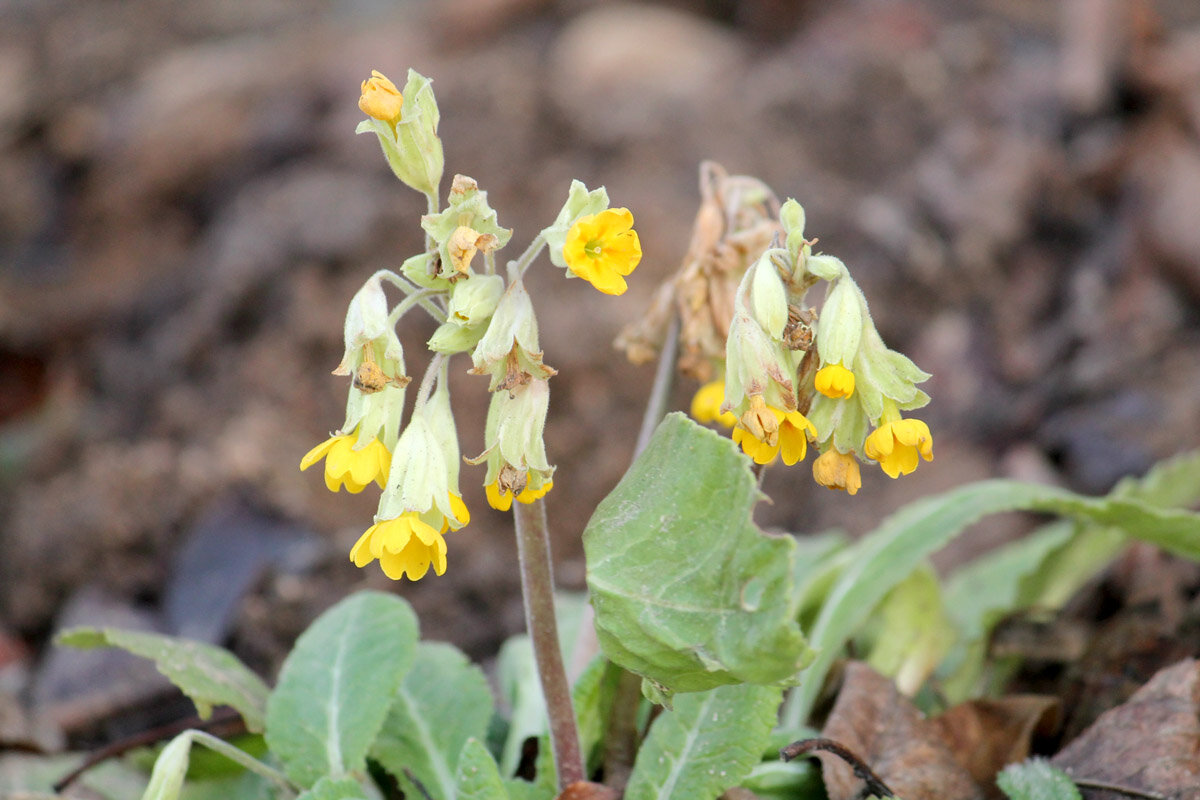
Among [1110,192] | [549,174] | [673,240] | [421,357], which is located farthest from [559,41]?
[1110,192]

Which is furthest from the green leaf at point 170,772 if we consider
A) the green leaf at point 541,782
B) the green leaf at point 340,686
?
the green leaf at point 541,782

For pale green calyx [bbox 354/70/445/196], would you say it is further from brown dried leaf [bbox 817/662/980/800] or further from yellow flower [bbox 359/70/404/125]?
brown dried leaf [bbox 817/662/980/800]

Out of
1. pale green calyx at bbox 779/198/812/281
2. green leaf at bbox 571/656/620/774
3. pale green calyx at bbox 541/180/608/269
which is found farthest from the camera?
green leaf at bbox 571/656/620/774

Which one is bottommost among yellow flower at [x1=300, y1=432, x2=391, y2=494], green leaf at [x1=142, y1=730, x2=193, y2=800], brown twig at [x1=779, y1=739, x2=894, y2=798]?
green leaf at [x1=142, y1=730, x2=193, y2=800]

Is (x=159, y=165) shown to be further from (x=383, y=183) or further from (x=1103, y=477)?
(x=1103, y=477)

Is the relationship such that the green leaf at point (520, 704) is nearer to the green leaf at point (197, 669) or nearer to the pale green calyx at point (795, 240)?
the green leaf at point (197, 669)

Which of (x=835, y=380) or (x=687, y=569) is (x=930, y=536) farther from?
(x=687, y=569)

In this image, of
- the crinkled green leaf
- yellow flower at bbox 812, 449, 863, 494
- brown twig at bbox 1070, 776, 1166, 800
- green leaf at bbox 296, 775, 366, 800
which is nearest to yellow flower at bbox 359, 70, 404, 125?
yellow flower at bbox 812, 449, 863, 494
